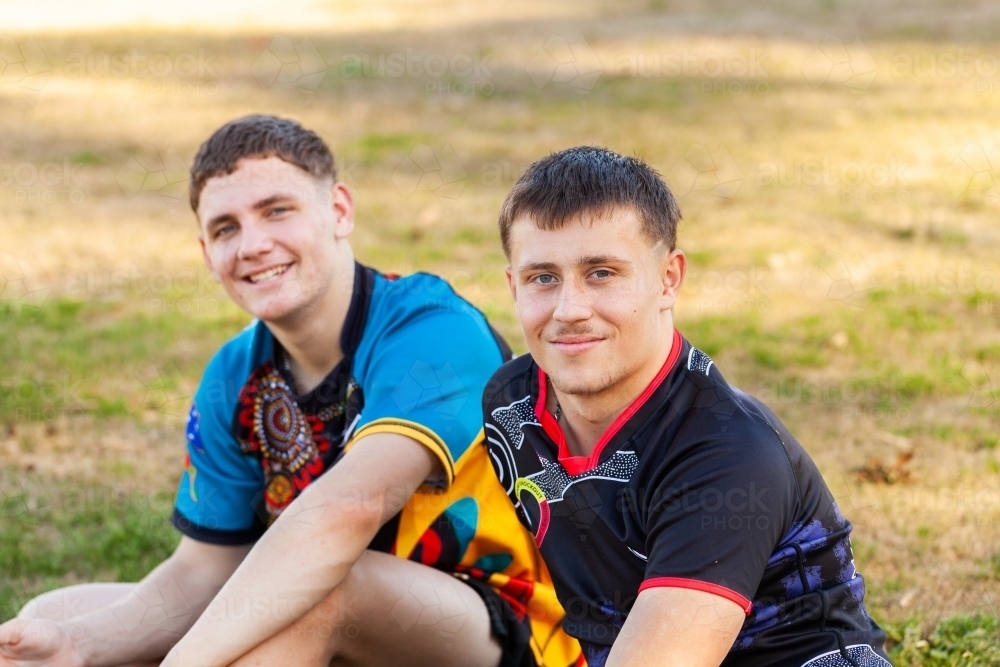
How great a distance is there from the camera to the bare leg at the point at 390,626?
2510mm

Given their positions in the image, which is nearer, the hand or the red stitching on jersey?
the red stitching on jersey

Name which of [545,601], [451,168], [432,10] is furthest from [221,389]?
[432,10]

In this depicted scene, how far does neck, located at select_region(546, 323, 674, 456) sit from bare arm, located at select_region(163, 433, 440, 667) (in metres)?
0.46

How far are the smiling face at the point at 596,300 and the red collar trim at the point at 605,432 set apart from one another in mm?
22

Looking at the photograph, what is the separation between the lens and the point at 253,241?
9.66 ft

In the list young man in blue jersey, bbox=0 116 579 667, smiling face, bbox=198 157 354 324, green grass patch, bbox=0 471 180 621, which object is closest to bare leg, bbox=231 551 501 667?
young man in blue jersey, bbox=0 116 579 667

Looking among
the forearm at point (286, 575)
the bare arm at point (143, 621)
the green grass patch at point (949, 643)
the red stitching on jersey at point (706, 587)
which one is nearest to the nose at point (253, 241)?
the forearm at point (286, 575)

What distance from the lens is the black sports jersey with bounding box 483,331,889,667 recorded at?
1999 mm

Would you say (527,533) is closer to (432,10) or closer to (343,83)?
(343,83)

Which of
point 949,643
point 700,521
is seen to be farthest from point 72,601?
point 949,643

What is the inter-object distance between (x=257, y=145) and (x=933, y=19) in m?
11.1

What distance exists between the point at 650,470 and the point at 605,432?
14cm

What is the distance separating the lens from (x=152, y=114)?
34.6ft

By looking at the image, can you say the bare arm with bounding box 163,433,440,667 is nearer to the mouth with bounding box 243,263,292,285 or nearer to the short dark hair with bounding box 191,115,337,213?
the mouth with bounding box 243,263,292,285
